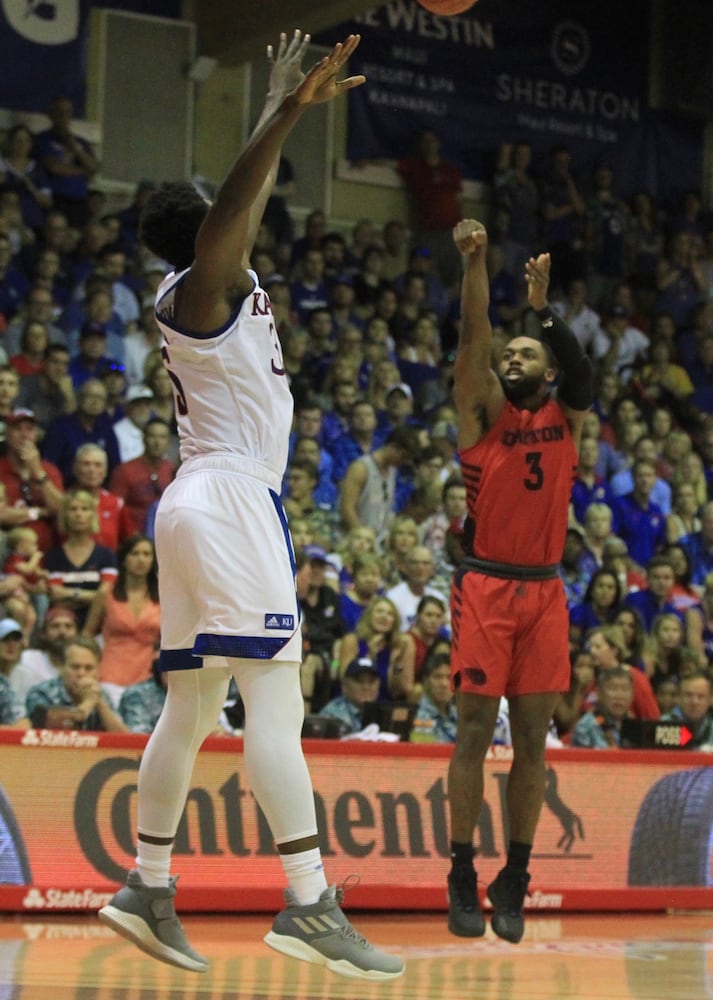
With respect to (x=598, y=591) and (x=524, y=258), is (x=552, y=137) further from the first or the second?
(x=598, y=591)

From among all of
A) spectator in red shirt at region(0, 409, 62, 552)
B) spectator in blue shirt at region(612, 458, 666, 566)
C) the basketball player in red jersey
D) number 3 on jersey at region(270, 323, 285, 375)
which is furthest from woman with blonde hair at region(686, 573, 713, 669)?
number 3 on jersey at region(270, 323, 285, 375)

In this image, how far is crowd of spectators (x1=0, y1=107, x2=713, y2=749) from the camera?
33.9ft

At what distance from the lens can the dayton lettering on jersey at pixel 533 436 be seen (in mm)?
6914

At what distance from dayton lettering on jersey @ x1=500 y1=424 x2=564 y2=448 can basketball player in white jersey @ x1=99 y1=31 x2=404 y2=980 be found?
1.70 m

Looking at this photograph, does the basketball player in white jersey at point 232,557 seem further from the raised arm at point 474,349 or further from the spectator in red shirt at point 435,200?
the spectator in red shirt at point 435,200

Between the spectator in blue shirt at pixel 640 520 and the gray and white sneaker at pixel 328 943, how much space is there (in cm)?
1000

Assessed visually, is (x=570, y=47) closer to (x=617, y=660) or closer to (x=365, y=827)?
(x=617, y=660)

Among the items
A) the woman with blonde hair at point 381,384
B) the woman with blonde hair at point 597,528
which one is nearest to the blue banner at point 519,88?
the woman with blonde hair at point 381,384

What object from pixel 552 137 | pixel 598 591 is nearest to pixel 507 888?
pixel 598 591

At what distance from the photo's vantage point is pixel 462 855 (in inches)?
268

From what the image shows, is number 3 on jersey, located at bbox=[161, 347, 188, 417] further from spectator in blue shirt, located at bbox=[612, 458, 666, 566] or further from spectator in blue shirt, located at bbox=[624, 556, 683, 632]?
spectator in blue shirt, located at bbox=[612, 458, 666, 566]

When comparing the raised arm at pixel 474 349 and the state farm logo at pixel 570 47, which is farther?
the state farm logo at pixel 570 47

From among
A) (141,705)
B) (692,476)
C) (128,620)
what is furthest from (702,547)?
(141,705)

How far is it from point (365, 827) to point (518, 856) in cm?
216
